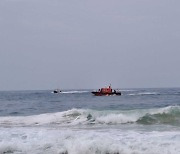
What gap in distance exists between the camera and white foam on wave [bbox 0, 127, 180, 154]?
11761 millimetres

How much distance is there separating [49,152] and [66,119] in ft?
33.8

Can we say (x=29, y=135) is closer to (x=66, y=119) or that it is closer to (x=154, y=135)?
(x=154, y=135)

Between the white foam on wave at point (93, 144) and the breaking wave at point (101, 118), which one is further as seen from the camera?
the breaking wave at point (101, 118)

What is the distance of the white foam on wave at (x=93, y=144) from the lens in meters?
11.8

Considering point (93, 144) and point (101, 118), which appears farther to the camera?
Result: point (101, 118)

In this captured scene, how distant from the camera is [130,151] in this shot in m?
11.6

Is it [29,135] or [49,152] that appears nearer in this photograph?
[49,152]

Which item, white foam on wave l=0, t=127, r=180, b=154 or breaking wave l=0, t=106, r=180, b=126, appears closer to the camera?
white foam on wave l=0, t=127, r=180, b=154

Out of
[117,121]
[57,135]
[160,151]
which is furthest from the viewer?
[117,121]

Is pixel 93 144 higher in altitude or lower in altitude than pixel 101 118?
lower

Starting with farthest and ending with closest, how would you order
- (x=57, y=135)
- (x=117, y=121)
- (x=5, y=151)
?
1. (x=117, y=121)
2. (x=57, y=135)
3. (x=5, y=151)

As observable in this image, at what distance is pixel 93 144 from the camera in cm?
1217

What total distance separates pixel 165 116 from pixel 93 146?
9525 mm

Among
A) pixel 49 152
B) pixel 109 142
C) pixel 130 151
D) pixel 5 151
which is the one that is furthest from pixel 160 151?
pixel 5 151
